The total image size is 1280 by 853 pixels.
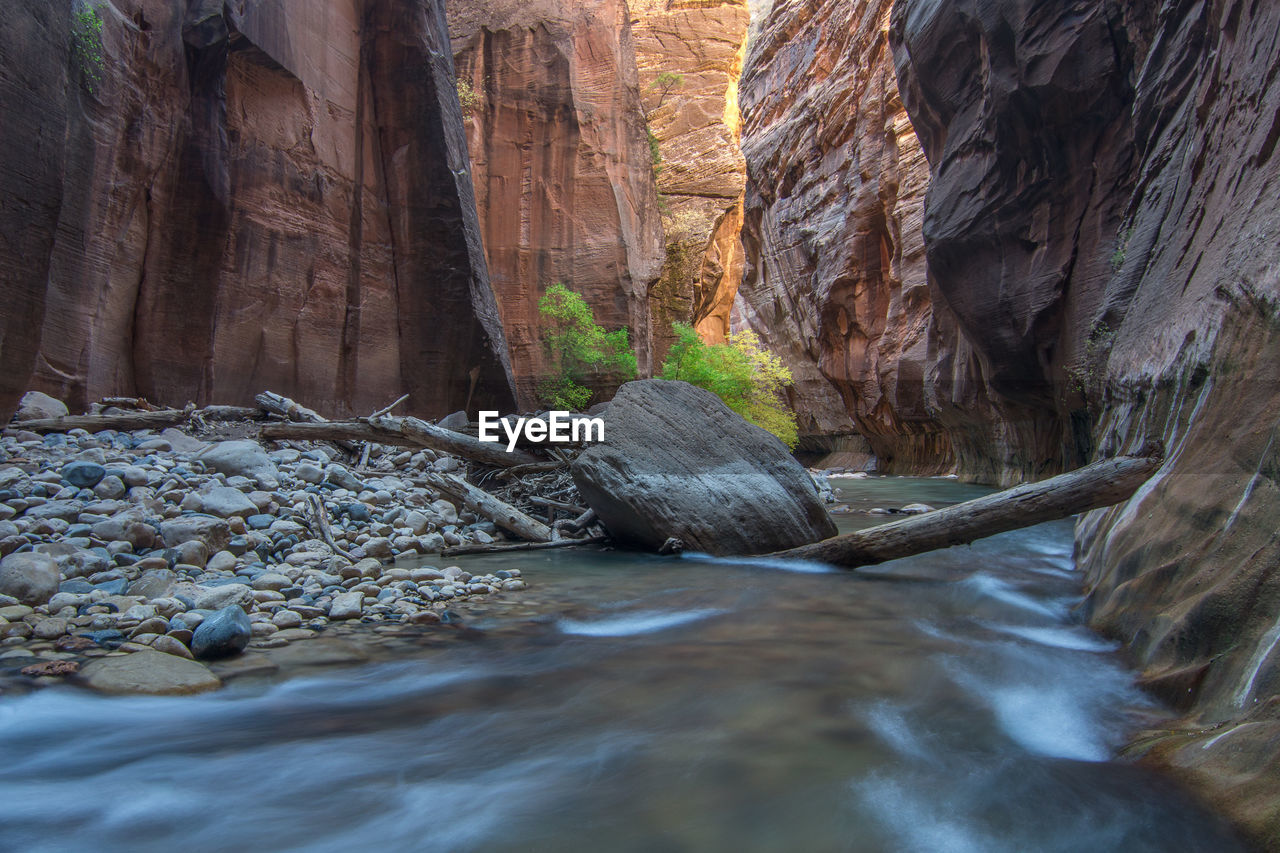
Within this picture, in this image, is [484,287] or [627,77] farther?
[627,77]

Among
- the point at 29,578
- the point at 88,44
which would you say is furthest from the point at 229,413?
the point at 29,578

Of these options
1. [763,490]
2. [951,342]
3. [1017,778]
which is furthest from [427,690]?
[951,342]

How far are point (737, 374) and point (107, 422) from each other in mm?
19651

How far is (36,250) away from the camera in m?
5.84

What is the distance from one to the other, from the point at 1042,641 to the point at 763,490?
10.8 ft

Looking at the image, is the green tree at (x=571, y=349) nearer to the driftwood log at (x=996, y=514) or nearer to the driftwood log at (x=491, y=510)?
the driftwood log at (x=491, y=510)

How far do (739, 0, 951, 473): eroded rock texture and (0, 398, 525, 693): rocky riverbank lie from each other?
18.6m

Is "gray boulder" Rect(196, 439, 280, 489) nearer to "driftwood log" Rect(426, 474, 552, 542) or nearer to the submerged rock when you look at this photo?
"driftwood log" Rect(426, 474, 552, 542)

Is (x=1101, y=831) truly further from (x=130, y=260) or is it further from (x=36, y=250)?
(x=130, y=260)

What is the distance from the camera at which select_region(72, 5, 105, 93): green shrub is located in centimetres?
764

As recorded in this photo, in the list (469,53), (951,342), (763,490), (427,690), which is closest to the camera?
(427,690)

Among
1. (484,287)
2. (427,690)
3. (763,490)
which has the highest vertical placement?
(484,287)

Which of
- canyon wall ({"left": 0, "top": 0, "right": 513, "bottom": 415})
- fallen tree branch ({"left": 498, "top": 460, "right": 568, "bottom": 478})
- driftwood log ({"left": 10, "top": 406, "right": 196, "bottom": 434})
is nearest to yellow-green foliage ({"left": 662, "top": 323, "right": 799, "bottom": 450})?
canyon wall ({"left": 0, "top": 0, "right": 513, "bottom": 415})

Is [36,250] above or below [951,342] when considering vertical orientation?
below
